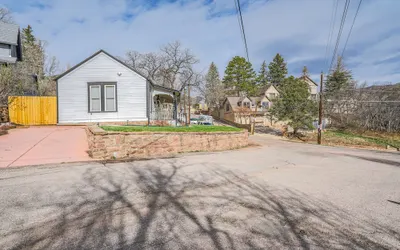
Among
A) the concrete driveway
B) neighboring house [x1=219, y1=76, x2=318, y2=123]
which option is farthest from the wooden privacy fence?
neighboring house [x1=219, y1=76, x2=318, y2=123]

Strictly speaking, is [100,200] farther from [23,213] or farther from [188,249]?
[188,249]

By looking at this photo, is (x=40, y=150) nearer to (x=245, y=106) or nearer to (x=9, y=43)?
(x=9, y=43)

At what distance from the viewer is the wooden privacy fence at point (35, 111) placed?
13.8 metres

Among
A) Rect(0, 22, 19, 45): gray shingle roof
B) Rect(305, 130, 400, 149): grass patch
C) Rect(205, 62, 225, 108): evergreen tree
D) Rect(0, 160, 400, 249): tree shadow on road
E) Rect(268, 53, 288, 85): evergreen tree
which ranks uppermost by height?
Rect(268, 53, 288, 85): evergreen tree

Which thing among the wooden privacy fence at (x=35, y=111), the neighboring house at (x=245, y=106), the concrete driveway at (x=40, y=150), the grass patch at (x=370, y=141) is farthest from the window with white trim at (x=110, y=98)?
the neighboring house at (x=245, y=106)

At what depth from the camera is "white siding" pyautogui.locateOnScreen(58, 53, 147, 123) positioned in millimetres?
13531

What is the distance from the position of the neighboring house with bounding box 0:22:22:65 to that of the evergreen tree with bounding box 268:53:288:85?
54936 mm

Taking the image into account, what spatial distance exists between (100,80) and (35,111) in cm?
499

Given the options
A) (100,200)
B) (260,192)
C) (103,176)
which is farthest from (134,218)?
(260,192)

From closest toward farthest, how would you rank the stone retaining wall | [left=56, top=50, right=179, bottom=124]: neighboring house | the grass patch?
the stone retaining wall, [left=56, top=50, right=179, bottom=124]: neighboring house, the grass patch

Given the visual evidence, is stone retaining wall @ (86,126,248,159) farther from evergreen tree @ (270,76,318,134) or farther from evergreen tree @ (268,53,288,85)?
evergreen tree @ (268,53,288,85)

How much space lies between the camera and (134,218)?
9.95 ft

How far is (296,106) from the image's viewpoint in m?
23.8

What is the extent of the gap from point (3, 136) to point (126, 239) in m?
10.3
